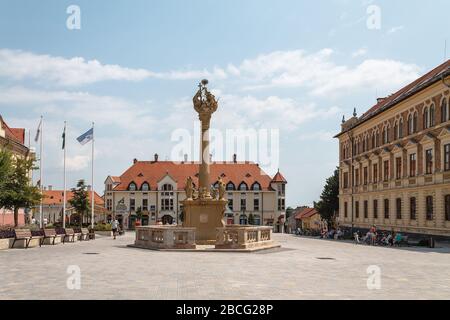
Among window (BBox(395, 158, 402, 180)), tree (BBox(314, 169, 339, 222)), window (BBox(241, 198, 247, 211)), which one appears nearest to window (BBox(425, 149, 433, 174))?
window (BBox(395, 158, 402, 180))

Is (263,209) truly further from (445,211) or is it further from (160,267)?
(160,267)

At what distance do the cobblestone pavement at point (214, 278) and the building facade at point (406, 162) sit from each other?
19.6 m

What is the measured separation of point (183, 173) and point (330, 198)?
31043 mm

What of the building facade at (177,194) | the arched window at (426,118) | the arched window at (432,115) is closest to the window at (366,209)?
the arched window at (426,118)

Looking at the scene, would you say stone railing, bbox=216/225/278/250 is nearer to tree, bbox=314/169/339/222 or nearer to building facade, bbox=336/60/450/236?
building facade, bbox=336/60/450/236

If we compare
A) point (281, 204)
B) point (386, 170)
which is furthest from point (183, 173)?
point (386, 170)

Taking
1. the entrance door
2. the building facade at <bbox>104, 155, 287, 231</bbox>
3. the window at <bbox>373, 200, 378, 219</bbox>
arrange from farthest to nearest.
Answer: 1. the building facade at <bbox>104, 155, 287, 231</bbox>
2. the entrance door
3. the window at <bbox>373, 200, 378, 219</bbox>

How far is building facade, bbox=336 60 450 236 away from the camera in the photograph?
138 ft

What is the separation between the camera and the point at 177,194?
4173 inches

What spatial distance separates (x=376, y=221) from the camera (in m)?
57.5

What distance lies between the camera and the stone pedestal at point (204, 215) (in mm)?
32031

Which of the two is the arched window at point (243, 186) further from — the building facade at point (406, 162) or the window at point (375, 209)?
the window at point (375, 209)

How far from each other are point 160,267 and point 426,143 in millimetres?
31083

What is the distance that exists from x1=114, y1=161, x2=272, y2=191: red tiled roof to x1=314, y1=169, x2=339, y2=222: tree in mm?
17505
